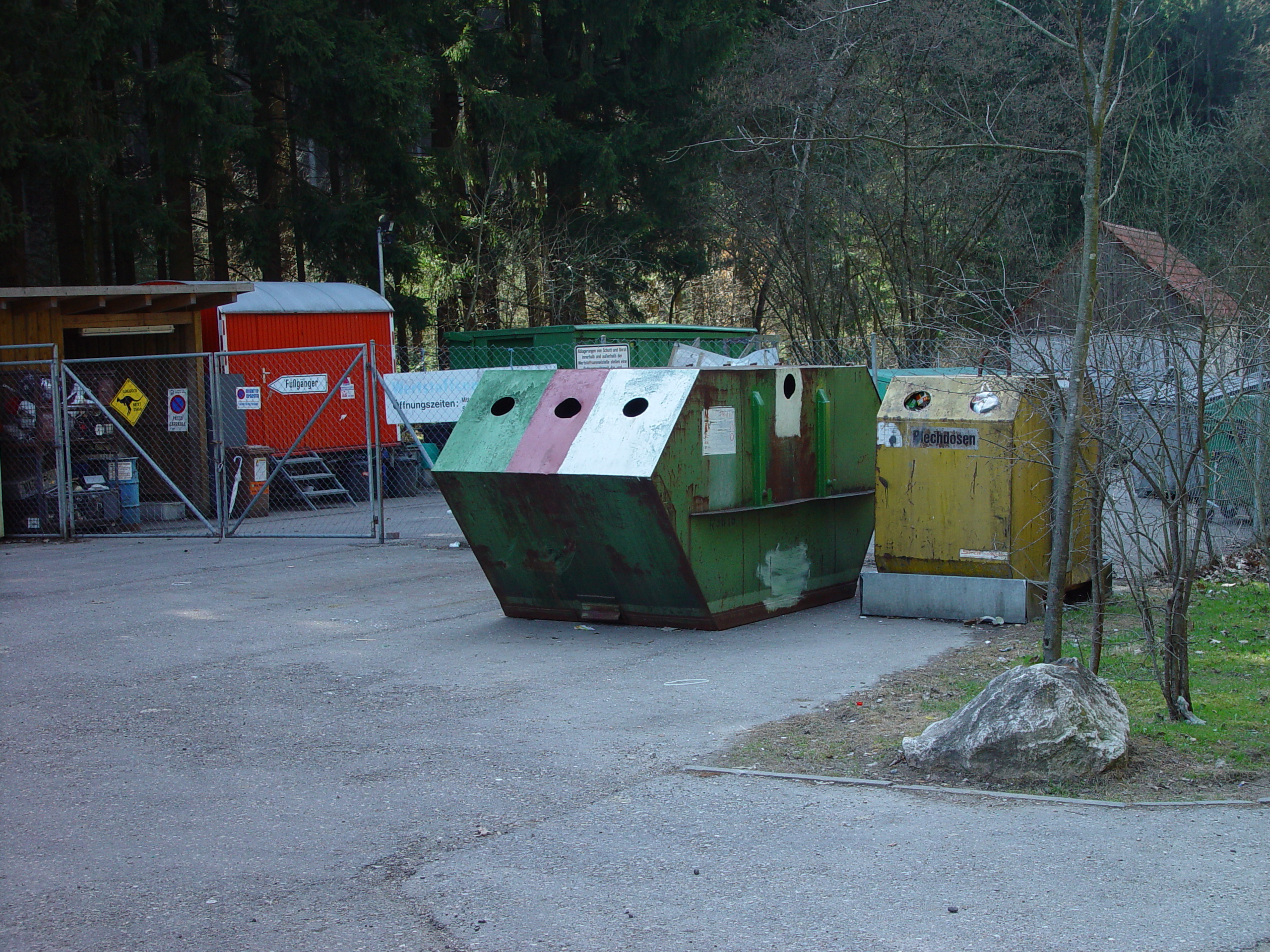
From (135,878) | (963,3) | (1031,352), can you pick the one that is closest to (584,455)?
(1031,352)

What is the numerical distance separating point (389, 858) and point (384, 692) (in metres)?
2.69

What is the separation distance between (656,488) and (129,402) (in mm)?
11093

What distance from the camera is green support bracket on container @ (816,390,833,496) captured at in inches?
362

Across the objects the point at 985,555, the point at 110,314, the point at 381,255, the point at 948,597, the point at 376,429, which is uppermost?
the point at 381,255

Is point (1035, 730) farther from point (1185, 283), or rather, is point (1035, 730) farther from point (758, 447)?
point (1185, 283)

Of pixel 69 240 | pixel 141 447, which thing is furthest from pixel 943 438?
pixel 69 240

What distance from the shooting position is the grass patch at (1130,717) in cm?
504

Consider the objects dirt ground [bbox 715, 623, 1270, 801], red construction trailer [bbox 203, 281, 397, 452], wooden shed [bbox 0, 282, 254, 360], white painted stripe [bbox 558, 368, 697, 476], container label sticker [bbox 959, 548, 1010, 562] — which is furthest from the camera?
red construction trailer [bbox 203, 281, 397, 452]

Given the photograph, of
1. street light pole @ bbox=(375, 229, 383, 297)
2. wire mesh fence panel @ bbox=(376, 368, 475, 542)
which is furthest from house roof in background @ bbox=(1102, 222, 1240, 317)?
street light pole @ bbox=(375, 229, 383, 297)

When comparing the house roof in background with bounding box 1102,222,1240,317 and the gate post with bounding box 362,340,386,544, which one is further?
the gate post with bounding box 362,340,386,544

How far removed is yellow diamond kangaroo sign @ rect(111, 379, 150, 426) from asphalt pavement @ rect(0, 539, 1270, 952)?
8.56 m

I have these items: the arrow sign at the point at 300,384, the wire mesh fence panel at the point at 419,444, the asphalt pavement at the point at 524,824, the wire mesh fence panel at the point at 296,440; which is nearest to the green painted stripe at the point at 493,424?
the asphalt pavement at the point at 524,824

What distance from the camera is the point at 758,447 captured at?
8648 mm

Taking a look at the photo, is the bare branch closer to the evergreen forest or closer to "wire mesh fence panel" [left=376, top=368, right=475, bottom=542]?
"wire mesh fence panel" [left=376, top=368, right=475, bottom=542]
